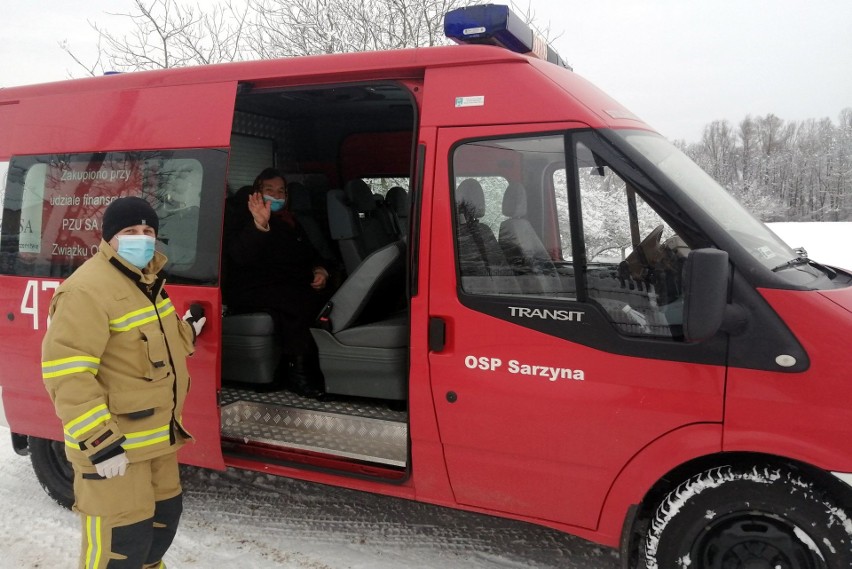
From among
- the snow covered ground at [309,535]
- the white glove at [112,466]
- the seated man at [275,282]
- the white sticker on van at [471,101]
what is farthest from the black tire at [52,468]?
the white sticker on van at [471,101]

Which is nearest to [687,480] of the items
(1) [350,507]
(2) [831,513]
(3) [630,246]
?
(2) [831,513]

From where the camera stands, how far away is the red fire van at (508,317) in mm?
2254

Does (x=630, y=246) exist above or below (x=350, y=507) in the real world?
above

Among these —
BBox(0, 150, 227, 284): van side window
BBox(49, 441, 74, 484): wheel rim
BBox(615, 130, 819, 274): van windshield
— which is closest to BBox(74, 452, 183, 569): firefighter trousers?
BBox(0, 150, 227, 284): van side window

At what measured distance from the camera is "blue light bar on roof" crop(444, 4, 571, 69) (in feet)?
9.38

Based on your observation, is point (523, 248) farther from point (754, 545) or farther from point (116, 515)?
point (116, 515)

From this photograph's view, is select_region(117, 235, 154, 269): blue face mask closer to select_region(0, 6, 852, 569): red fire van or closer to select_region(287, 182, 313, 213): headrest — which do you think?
select_region(0, 6, 852, 569): red fire van

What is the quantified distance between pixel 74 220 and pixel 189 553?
6.31ft

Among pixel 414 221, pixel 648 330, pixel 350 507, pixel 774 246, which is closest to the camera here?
pixel 648 330

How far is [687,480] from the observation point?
2.45 metres

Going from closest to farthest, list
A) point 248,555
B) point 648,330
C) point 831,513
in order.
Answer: point 831,513 → point 648,330 → point 248,555

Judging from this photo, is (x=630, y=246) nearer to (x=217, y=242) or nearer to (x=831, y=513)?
(x=831, y=513)

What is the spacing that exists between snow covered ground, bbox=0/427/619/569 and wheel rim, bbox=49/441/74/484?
0.20 meters

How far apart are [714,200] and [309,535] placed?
2.63 metres
